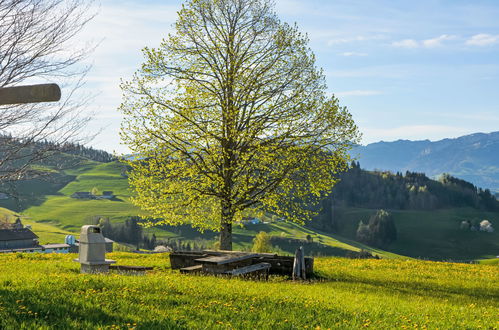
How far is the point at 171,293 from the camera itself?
12.4 m

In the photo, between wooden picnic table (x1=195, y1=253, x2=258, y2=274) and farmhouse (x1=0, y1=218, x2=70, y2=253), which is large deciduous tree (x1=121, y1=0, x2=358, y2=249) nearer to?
wooden picnic table (x1=195, y1=253, x2=258, y2=274)

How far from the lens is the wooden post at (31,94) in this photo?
8680 mm

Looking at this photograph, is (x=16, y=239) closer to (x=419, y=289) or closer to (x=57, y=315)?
(x=419, y=289)

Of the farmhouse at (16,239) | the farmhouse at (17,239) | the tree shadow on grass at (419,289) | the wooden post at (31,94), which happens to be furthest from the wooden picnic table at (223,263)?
the farmhouse at (17,239)

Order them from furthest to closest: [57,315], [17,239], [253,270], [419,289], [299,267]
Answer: [17,239], [299,267], [253,270], [419,289], [57,315]

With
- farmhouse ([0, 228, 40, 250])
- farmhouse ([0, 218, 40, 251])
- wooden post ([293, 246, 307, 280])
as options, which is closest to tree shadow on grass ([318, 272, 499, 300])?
wooden post ([293, 246, 307, 280])

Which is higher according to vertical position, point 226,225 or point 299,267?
point 226,225

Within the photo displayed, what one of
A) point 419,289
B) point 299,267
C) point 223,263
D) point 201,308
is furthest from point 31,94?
point 419,289

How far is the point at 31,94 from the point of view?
Answer: 8883 mm

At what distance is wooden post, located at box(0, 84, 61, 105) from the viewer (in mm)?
8680

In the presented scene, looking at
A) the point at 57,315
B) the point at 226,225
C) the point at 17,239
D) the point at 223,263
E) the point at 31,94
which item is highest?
the point at 31,94

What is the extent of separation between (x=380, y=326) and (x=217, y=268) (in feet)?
35.9

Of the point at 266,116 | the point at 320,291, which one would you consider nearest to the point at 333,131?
the point at 266,116

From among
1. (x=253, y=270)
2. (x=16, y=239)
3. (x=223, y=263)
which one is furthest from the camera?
(x=16, y=239)
